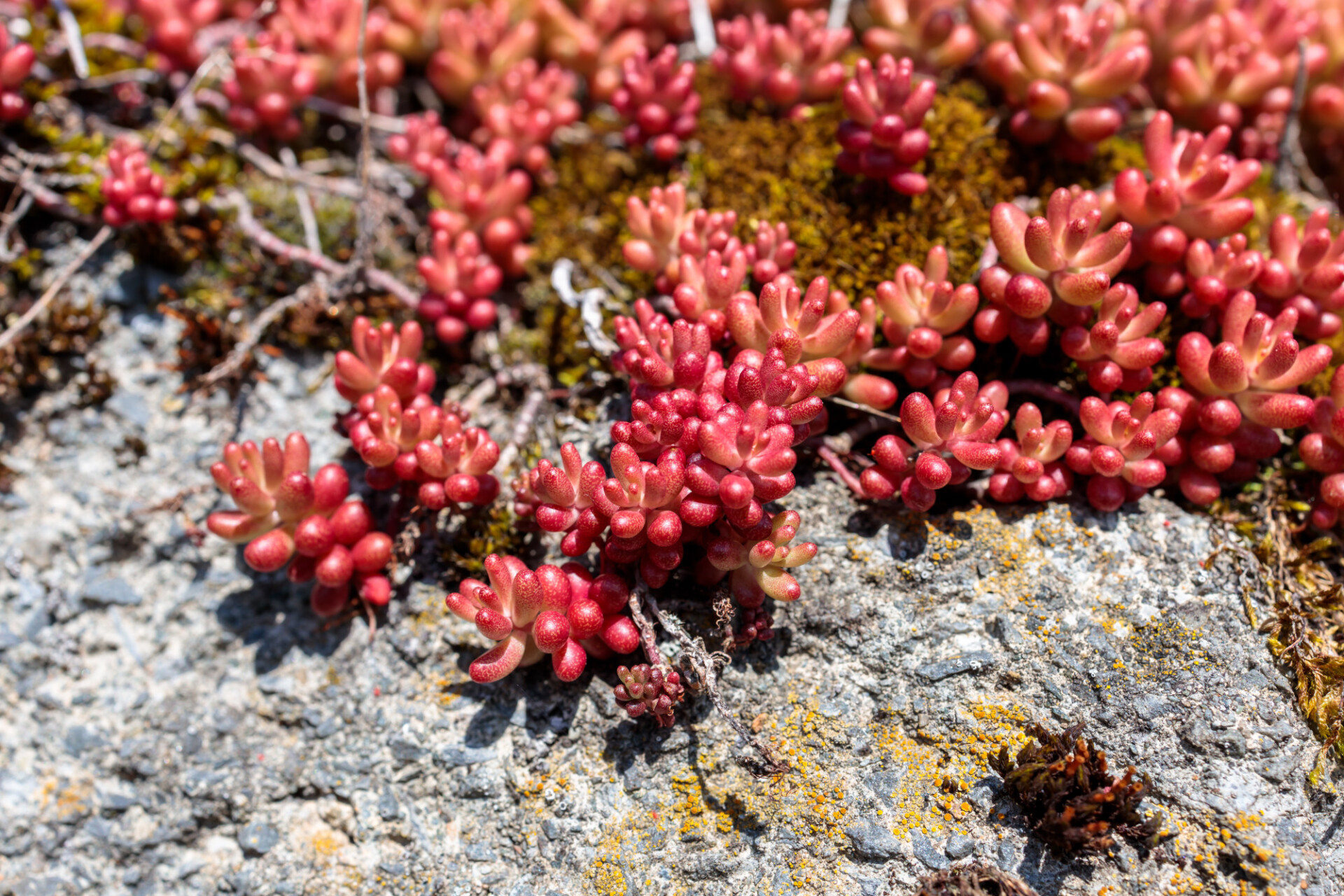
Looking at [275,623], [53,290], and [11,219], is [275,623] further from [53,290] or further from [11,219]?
[11,219]

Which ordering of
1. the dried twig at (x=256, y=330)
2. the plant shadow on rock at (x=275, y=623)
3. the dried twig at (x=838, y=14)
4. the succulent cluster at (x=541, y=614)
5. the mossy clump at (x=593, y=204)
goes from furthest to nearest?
the dried twig at (x=838, y=14) < the mossy clump at (x=593, y=204) < the dried twig at (x=256, y=330) < the plant shadow on rock at (x=275, y=623) < the succulent cluster at (x=541, y=614)

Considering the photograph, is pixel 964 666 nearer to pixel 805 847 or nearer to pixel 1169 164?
pixel 805 847

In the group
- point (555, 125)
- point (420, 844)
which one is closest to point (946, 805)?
point (420, 844)

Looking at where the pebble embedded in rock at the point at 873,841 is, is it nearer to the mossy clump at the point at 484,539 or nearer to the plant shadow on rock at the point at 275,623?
the mossy clump at the point at 484,539

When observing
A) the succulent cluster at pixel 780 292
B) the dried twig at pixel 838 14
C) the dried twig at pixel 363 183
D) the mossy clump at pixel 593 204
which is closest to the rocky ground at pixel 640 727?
the succulent cluster at pixel 780 292

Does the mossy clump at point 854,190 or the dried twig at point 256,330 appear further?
the dried twig at point 256,330

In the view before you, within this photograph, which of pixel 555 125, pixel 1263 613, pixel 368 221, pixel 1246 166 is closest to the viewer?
pixel 1263 613

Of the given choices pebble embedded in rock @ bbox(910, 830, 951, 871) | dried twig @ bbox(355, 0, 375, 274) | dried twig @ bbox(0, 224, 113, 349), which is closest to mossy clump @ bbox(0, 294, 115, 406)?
dried twig @ bbox(0, 224, 113, 349)
